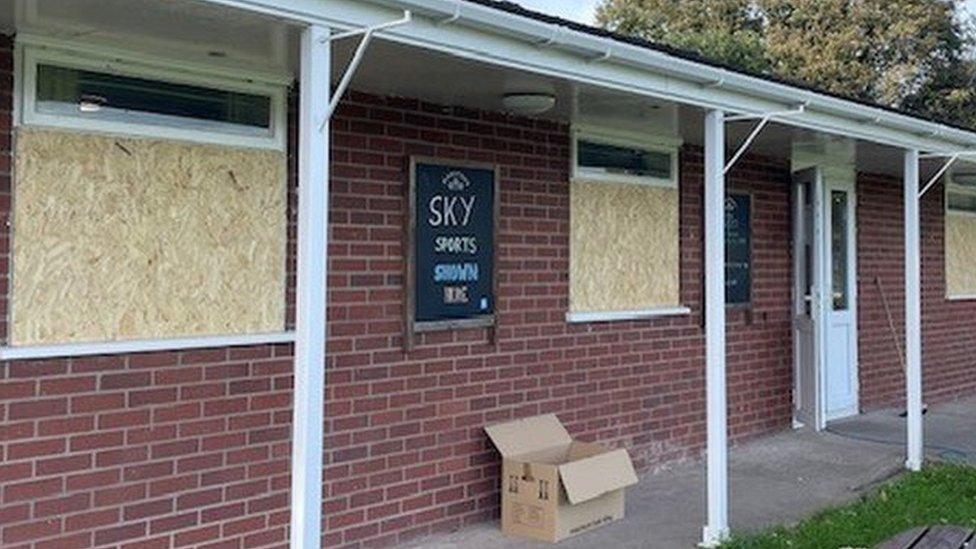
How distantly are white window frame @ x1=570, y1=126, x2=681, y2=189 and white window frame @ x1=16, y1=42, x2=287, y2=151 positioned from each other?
236 cm

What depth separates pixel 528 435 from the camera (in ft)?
19.7

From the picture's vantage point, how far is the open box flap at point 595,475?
5.38 metres

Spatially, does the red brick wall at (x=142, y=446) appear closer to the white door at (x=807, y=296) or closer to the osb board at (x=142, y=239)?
the osb board at (x=142, y=239)

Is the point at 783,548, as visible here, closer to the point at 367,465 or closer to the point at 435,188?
the point at 367,465

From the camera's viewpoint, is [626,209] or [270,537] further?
[626,209]

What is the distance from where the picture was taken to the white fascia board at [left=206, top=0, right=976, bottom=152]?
368 centimetres

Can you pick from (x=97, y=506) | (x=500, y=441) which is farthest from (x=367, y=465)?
(x=97, y=506)

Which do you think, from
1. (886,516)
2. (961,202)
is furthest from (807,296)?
(961,202)

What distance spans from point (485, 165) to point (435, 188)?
0.45 meters

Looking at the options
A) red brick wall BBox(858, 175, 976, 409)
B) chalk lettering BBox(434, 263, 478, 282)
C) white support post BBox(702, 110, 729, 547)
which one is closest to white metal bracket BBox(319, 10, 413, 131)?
chalk lettering BBox(434, 263, 478, 282)

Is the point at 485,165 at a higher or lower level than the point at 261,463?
higher

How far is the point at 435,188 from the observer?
5.65 meters

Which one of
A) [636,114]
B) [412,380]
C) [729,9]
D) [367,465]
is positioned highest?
[729,9]

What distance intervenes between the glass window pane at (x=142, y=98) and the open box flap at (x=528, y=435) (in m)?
2.29
